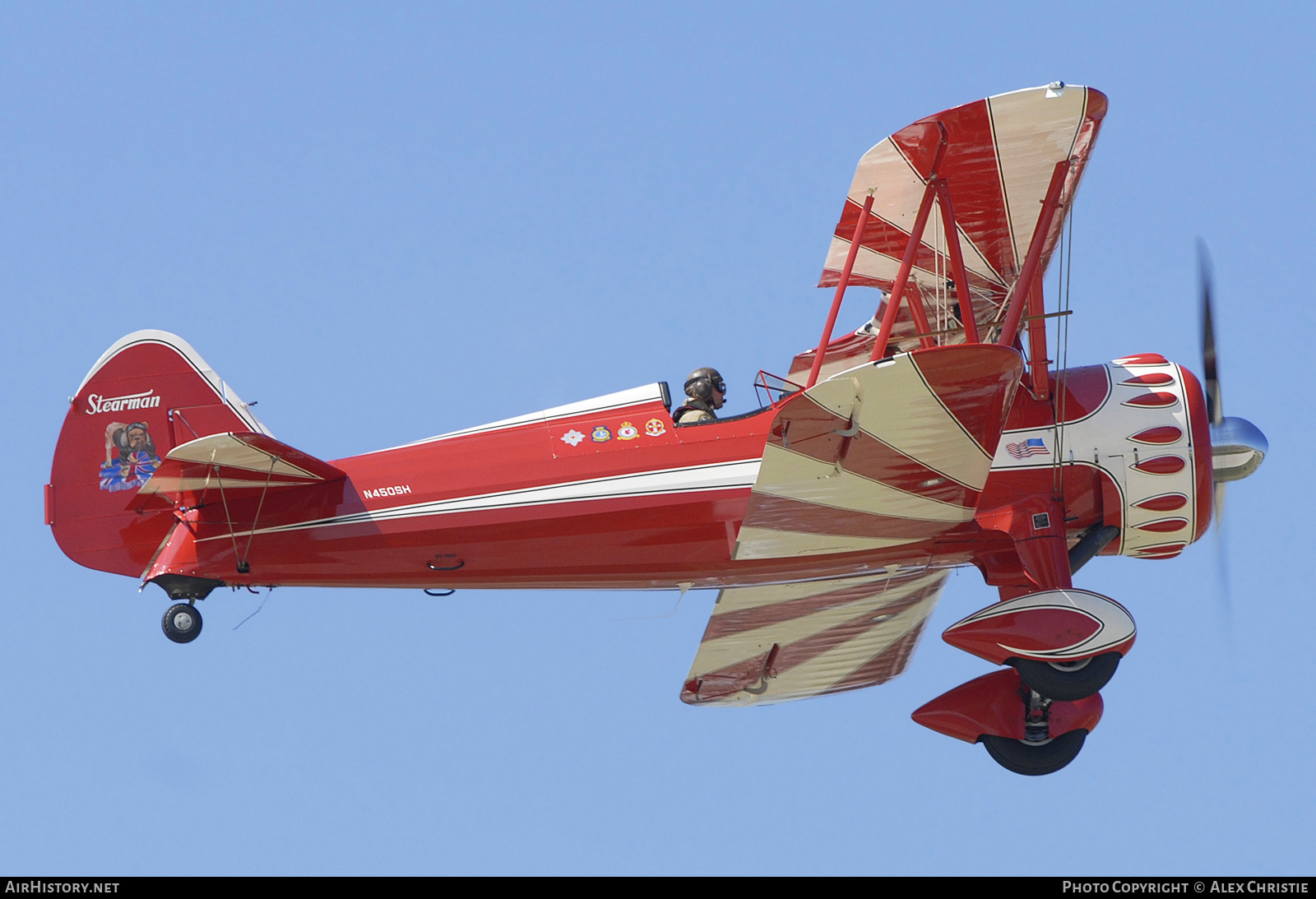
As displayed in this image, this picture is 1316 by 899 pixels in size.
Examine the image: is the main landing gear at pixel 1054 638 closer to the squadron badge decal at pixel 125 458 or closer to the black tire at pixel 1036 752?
the black tire at pixel 1036 752

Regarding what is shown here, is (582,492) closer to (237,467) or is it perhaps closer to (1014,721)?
(237,467)

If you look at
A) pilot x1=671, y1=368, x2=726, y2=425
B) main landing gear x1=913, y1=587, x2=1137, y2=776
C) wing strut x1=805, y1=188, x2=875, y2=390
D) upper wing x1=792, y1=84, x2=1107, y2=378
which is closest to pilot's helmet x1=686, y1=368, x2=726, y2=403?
pilot x1=671, y1=368, x2=726, y2=425

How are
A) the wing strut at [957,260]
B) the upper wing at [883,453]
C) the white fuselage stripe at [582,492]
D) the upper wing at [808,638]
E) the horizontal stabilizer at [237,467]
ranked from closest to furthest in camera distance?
the upper wing at [883,453] → the wing strut at [957,260] → the horizontal stabilizer at [237,467] → the white fuselage stripe at [582,492] → the upper wing at [808,638]

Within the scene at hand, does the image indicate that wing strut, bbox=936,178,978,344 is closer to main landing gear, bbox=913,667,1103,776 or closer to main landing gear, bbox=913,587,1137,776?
main landing gear, bbox=913,587,1137,776

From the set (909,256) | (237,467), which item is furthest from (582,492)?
(909,256)

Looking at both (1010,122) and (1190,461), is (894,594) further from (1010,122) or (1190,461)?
(1010,122)

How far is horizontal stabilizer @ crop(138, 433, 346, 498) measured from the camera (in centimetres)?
1059

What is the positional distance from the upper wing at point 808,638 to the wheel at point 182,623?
158 inches

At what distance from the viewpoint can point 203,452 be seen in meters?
10.6

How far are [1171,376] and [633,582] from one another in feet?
13.4

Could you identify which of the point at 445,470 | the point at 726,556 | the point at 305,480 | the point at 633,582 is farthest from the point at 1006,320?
the point at 305,480

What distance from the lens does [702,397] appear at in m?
11.1

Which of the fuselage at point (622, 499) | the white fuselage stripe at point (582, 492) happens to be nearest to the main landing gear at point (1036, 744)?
the fuselage at point (622, 499)

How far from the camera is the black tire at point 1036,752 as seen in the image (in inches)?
438
